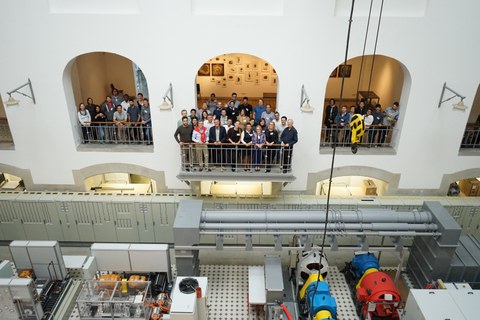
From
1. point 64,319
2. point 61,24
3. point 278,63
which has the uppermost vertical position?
point 61,24

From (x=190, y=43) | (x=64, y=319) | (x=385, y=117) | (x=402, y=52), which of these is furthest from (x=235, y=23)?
(x=64, y=319)

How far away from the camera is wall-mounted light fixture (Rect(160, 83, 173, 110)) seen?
12.5 meters

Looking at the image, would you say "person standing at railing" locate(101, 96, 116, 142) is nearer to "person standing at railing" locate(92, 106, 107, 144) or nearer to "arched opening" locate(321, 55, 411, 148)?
"person standing at railing" locate(92, 106, 107, 144)

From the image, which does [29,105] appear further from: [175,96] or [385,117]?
[385,117]

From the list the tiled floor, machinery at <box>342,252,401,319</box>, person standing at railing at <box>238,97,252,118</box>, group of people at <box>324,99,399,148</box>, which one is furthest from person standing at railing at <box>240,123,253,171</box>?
machinery at <box>342,252,401,319</box>

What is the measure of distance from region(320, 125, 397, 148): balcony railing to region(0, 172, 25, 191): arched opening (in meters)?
11.6

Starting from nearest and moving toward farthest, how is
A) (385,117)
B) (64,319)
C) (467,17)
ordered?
(64,319)
(467,17)
(385,117)

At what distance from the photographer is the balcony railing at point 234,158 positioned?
1268 cm

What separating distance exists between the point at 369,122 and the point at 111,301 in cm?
972

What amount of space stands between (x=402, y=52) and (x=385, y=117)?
247 cm

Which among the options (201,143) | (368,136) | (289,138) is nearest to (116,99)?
(201,143)

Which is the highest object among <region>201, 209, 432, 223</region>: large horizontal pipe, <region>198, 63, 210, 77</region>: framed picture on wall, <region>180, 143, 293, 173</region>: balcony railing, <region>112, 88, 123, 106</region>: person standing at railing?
<region>198, 63, 210, 77</region>: framed picture on wall

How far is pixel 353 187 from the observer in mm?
15664

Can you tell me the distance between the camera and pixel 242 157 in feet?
43.2
